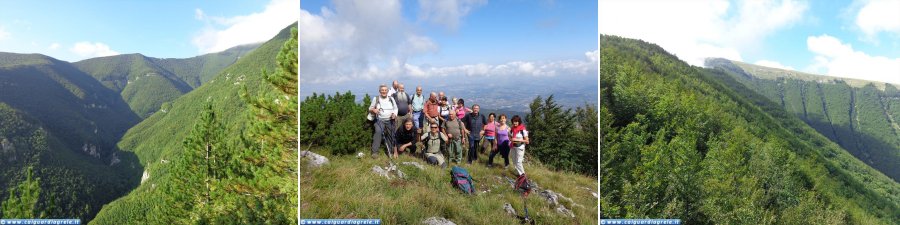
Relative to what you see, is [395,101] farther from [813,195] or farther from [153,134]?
[153,134]

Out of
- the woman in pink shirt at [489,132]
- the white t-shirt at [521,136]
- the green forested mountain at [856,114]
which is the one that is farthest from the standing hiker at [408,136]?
the green forested mountain at [856,114]

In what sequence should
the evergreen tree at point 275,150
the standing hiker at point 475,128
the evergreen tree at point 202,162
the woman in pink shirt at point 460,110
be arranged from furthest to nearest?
1. the evergreen tree at point 202,162
2. the evergreen tree at point 275,150
3. the woman in pink shirt at point 460,110
4. the standing hiker at point 475,128

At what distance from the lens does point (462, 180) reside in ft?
19.5

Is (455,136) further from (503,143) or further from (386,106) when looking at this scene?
(386,106)

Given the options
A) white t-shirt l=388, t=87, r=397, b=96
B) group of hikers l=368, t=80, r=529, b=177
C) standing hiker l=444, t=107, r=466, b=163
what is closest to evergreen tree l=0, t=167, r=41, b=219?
group of hikers l=368, t=80, r=529, b=177

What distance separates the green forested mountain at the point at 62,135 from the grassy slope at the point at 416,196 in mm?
10351

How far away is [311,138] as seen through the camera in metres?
6.22

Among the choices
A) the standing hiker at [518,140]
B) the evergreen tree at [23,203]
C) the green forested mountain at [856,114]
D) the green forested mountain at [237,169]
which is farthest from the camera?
the green forested mountain at [856,114]

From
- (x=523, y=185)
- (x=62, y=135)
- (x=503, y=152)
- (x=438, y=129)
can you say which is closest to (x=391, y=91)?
(x=438, y=129)

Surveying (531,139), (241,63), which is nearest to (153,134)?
(241,63)

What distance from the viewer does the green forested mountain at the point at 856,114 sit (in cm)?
13050

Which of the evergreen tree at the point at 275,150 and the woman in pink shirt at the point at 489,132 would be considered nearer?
the woman in pink shirt at the point at 489,132

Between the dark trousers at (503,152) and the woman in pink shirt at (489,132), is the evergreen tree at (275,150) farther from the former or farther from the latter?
the dark trousers at (503,152)

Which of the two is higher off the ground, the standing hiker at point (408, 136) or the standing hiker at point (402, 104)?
the standing hiker at point (402, 104)
